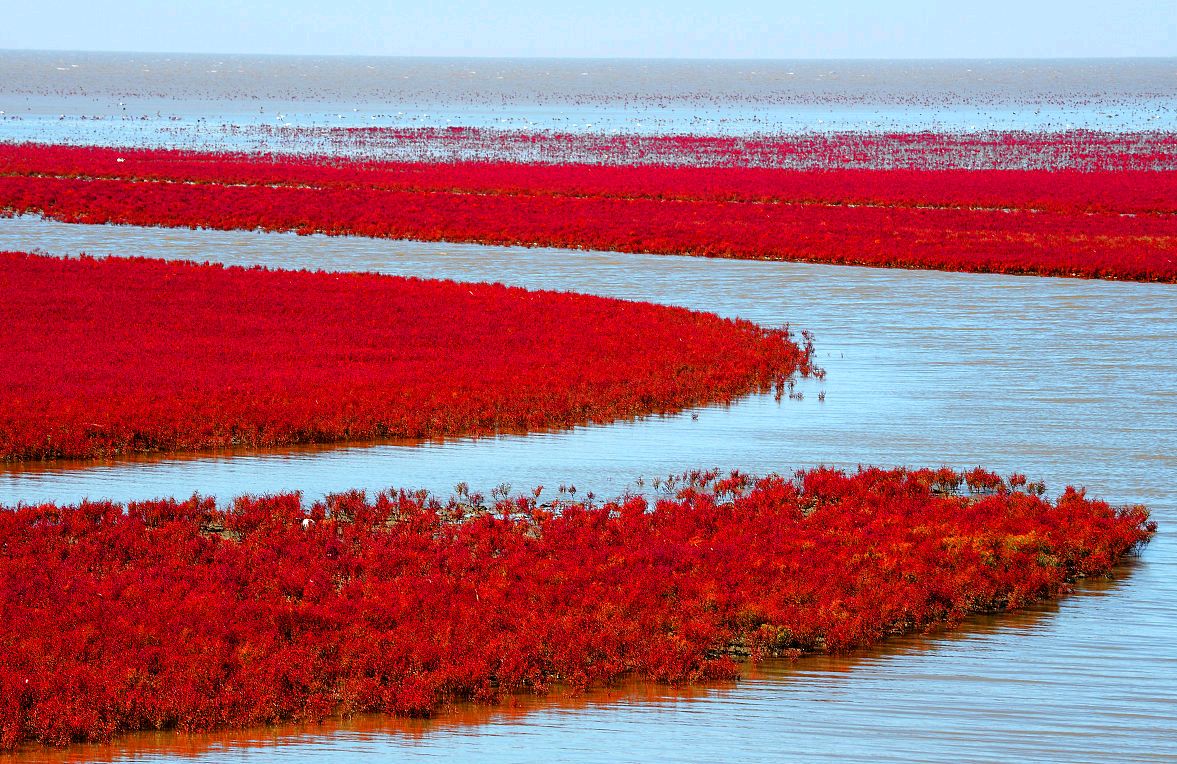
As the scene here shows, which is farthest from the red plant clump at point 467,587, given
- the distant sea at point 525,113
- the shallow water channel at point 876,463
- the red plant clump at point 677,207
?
the distant sea at point 525,113

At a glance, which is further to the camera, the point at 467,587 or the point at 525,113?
A: the point at 525,113

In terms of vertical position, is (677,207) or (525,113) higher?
(525,113)

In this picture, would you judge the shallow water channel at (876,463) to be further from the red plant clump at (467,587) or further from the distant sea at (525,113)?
the distant sea at (525,113)

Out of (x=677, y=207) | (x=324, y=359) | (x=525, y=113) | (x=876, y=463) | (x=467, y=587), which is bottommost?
(x=467, y=587)

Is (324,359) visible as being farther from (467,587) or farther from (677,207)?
(677,207)

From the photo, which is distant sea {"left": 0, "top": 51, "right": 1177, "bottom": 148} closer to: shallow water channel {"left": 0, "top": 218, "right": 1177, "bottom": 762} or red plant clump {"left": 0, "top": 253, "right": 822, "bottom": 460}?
red plant clump {"left": 0, "top": 253, "right": 822, "bottom": 460}

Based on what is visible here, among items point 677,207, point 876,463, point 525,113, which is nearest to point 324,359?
point 876,463

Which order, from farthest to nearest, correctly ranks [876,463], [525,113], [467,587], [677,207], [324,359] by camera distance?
[525,113] < [677,207] < [324,359] < [876,463] < [467,587]
